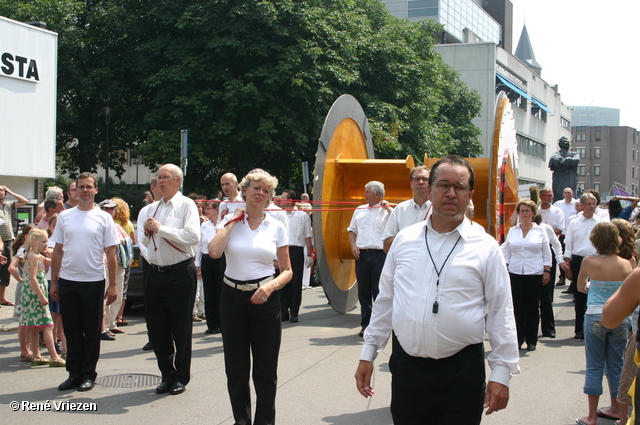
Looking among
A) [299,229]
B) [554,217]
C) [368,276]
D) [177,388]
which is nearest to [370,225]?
[368,276]

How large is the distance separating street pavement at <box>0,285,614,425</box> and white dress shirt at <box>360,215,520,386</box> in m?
2.25

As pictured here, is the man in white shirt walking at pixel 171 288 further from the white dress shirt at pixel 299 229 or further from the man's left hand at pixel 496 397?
the white dress shirt at pixel 299 229

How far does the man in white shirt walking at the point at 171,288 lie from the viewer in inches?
222

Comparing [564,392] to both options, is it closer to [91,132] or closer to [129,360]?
[129,360]

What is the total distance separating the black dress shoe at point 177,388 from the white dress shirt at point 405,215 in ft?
8.60

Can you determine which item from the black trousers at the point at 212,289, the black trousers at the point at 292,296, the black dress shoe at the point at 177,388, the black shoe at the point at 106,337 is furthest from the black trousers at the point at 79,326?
the black trousers at the point at 292,296

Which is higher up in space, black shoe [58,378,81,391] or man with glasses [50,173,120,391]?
man with glasses [50,173,120,391]

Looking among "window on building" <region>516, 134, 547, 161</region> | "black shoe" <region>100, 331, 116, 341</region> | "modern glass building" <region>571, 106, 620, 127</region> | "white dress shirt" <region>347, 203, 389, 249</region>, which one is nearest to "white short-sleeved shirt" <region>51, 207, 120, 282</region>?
"black shoe" <region>100, 331, 116, 341</region>

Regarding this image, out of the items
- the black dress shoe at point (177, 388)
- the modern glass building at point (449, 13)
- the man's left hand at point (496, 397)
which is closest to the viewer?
the man's left hand at point (496, 397)

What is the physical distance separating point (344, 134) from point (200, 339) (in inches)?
138

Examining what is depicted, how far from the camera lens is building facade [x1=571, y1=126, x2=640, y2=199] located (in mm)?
106062

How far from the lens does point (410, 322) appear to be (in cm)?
289

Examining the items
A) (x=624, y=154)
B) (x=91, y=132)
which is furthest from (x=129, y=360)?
(x=624, y=154)

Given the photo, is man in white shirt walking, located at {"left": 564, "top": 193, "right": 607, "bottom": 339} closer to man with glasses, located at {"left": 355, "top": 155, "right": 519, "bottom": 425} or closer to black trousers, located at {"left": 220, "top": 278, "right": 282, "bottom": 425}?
black trousers, located at {"left": 220, "top": 278, "right": 282, "bottom": 425}
